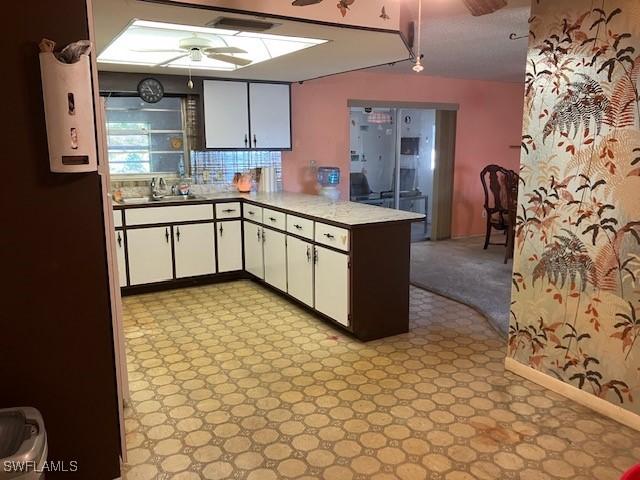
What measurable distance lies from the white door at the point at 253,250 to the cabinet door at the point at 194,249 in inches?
13.2

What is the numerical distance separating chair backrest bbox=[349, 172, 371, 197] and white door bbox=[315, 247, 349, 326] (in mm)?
3220

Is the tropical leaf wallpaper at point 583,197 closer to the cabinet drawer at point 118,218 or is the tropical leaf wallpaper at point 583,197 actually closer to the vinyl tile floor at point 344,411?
the vinyl tile floor at point 344,411

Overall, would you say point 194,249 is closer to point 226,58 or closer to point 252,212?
point 252,212

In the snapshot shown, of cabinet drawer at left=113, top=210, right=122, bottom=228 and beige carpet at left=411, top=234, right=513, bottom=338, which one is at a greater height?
cabinet drawer at left=113, top=210, right=122, bottom=228

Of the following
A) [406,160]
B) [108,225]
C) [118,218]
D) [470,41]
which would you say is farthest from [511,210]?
[108,225]

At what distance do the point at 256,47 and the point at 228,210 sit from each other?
1.71 meters

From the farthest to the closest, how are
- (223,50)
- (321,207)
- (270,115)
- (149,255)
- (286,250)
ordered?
(270,115)
(149,255)
(286,250)
(321,207)
(223,50)

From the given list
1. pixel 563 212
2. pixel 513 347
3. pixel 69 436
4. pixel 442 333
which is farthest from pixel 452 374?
pixel 69 436

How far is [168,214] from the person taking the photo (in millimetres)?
4898

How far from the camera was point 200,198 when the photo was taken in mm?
5137

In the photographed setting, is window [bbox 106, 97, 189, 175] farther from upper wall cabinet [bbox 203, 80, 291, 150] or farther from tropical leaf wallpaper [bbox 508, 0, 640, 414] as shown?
tropical leaf wallpaper [bbox 508, 0, 640, 414]

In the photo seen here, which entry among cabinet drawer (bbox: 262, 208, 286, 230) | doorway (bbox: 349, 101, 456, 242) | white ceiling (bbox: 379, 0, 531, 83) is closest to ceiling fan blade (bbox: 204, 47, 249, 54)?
white ceiling (bbox: 379, 0, 531, 83)

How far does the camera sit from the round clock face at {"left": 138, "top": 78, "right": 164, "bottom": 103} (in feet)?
16.5

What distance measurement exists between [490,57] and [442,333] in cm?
297
